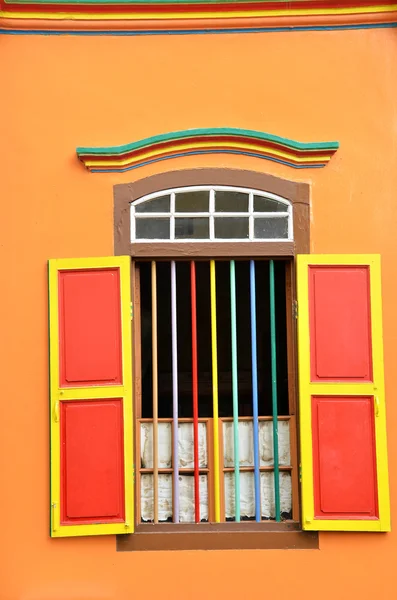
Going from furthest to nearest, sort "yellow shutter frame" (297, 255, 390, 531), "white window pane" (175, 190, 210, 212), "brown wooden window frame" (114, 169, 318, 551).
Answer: "white window pane" (175, 190, 210, 212) < "brown wooden window frame" (114, 169, 318, 551) < "yellow shutter frame" (297, 255, 390, 531)

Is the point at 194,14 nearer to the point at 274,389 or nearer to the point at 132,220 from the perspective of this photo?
the point at 132,220

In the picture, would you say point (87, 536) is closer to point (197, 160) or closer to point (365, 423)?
point (365, 423)

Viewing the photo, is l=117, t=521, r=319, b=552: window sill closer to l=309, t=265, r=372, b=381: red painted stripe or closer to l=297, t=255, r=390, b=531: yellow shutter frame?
l=297, t=255, r=390, b=531: yellow shutter frame

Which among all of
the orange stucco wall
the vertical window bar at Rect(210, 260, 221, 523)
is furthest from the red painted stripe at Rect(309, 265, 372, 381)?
the vertical window bar at Rect(210, 260, 221, 523)

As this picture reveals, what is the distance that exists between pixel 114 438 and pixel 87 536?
604 millimetres

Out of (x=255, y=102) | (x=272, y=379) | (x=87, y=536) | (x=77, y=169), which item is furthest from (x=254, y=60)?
(x=87, y=536)

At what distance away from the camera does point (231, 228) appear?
4805 millimetres

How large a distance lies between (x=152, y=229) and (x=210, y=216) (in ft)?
1.19

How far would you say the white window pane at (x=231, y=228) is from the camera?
4797mm

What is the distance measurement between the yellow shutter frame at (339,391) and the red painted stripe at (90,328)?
110cm

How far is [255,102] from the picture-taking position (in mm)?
4867

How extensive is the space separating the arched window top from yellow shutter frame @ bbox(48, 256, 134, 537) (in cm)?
28

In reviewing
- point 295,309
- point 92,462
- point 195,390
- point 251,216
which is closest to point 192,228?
point 251,216

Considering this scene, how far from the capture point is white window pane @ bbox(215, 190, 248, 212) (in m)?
4.82
